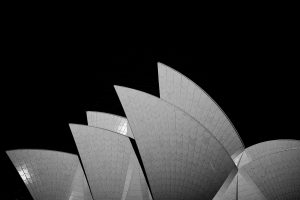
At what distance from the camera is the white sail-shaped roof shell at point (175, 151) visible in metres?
11.3

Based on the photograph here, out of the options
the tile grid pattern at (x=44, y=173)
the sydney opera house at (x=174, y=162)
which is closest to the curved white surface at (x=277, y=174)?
the sydney opera house at (x=174, y=162)

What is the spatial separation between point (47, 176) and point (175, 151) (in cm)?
977

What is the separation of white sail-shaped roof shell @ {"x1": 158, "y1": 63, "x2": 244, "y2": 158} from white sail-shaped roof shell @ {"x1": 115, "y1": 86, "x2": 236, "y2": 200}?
430 cm

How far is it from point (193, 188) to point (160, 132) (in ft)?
9.79

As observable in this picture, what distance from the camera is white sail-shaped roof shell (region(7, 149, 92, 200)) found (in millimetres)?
16609

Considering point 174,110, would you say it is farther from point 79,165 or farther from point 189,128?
point 79,165

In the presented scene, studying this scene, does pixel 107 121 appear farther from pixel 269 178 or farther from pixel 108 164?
pixel 269 178

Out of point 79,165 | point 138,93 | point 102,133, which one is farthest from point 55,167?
point 138,93

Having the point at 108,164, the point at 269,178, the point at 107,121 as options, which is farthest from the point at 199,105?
the point at 107,121

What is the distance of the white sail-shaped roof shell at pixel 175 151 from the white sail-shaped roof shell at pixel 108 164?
278 cm

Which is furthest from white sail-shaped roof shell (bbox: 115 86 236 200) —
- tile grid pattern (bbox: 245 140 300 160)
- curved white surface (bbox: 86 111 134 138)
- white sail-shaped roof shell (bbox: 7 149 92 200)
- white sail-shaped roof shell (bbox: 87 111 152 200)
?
curved white surface (bbox: 86 111 134 138)

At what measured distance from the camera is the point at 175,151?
11555mm

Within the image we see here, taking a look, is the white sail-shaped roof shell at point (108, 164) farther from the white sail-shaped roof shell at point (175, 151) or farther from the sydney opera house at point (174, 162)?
the white sail-shaped roof shell at point (175, 151)

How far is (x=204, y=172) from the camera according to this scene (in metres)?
11.4
